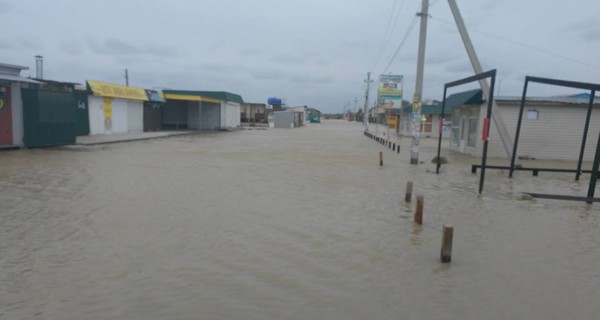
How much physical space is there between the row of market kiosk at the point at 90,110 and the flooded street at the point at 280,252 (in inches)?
299

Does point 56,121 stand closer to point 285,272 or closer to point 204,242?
point 204,242

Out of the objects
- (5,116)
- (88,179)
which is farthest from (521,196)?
(5,116)

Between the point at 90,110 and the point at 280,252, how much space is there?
27.2m

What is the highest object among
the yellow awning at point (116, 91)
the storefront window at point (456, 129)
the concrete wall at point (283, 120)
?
the yellow awning at point (116, 91)

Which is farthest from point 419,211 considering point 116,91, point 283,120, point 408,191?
point 283,120

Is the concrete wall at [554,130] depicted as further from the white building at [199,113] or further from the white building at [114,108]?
the white building at [199,113]

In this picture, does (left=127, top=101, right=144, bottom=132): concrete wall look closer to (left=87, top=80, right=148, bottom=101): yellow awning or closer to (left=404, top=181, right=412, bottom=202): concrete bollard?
(left=87, top=80, right=148, bottom=101): yellow awning

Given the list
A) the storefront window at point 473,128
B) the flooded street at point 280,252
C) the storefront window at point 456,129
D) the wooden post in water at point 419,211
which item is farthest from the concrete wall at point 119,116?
the wooden post in water at point 419,211

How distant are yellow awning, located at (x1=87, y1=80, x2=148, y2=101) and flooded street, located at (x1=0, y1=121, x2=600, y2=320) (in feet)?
58.8

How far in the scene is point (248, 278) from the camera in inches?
224

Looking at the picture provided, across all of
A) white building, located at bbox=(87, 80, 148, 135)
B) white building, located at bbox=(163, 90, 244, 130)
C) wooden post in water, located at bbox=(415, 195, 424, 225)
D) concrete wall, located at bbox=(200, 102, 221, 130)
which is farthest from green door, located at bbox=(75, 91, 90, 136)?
wooden post in water, located at bbox=(415, 195, 424, 225)

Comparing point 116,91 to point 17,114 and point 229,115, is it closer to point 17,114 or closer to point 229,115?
point 17,114

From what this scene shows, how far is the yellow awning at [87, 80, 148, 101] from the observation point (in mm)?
30125

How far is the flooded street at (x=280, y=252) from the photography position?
4984 mm
